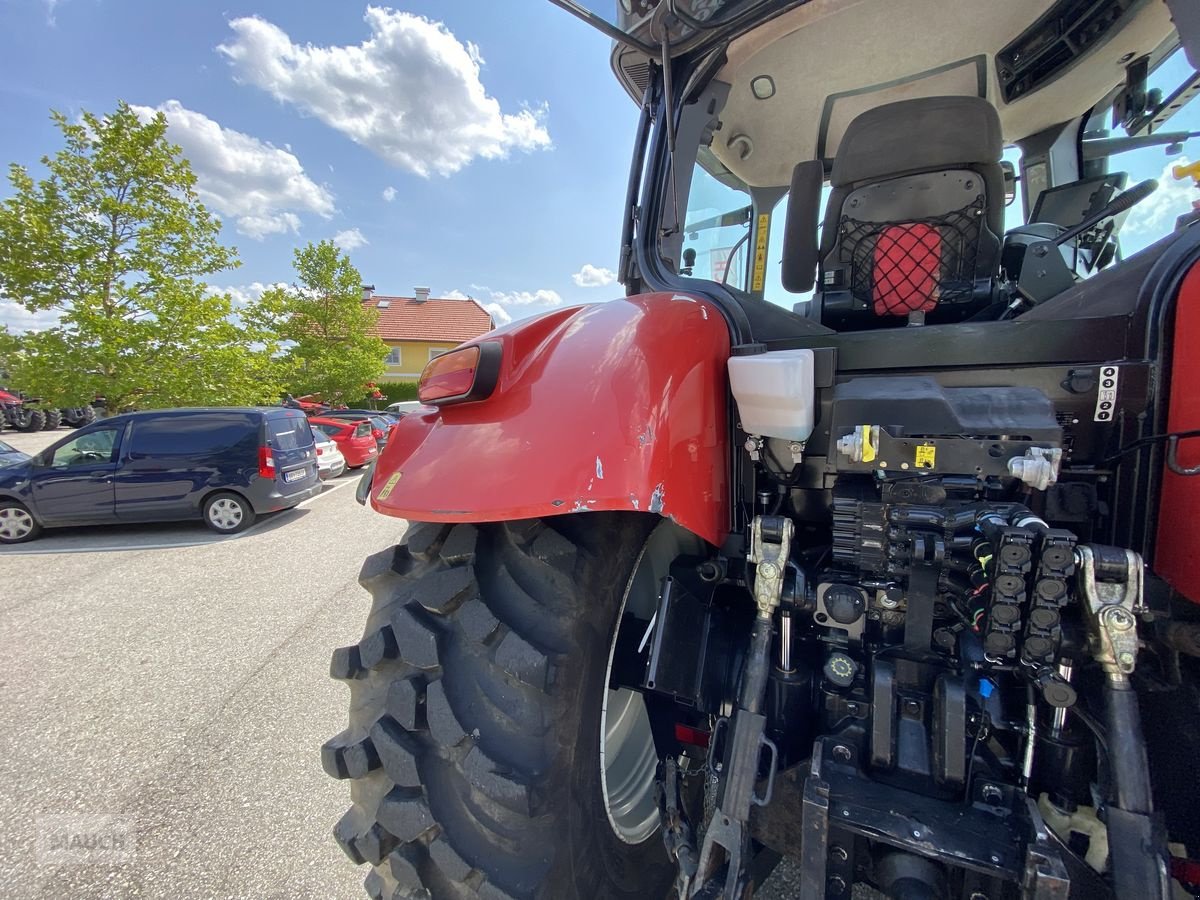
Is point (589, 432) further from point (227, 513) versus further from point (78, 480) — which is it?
point (78, 480)

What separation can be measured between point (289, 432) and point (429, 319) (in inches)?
1186

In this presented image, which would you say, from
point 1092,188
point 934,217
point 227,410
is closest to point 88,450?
point 227,410

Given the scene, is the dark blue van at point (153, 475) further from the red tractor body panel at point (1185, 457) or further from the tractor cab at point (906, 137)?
the red tractor body panel at point (1185, 457)

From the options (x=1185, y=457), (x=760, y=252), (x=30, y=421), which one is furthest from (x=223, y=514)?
(x=30, y=421)

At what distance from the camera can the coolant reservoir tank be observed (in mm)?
1006

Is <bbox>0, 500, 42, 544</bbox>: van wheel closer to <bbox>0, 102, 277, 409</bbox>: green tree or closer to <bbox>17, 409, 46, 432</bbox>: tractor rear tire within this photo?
<bbox>0, 102, 277, 409</bbox>: green tree

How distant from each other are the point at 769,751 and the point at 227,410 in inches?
333

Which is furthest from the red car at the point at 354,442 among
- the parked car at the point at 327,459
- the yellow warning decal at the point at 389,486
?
the yellow warning decal at the point at 389,486

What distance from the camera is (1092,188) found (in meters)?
1.98

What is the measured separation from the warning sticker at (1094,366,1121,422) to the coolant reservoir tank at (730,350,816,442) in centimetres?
58

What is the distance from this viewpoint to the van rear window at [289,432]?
741cm

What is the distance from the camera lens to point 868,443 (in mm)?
972

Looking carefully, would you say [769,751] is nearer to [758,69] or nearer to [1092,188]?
[758,69]

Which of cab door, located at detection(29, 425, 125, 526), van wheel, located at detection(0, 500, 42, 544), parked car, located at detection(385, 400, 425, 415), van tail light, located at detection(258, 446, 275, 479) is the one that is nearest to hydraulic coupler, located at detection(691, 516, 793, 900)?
parked car, located at detection(385, 400, 425, 415)
